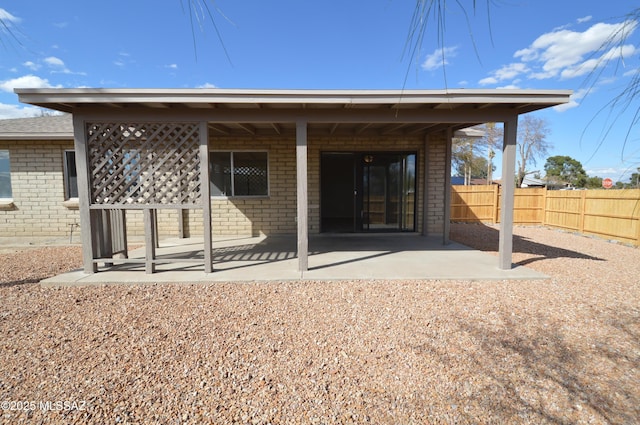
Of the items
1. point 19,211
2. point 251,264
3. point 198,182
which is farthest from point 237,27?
point 19,211

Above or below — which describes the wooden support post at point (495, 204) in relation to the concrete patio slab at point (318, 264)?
above

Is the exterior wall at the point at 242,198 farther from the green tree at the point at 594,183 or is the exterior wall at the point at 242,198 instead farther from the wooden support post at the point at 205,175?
the green tree at the point at 594,183

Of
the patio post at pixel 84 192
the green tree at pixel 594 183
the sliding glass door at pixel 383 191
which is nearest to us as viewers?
the patio post at pixel 84 192

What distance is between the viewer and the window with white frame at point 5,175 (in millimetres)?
8234

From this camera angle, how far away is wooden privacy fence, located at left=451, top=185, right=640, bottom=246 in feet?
27.5

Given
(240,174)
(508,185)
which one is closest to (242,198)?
(240,174)

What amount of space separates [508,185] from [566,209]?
26.0 ft

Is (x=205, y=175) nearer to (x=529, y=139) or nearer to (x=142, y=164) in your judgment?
(x=142, y=164)

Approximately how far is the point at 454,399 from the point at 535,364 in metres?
0.93

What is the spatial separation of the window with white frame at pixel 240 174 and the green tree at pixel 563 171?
48571 mm

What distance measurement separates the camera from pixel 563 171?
4484 centimetres

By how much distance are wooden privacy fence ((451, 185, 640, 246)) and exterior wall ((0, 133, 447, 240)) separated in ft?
14.0

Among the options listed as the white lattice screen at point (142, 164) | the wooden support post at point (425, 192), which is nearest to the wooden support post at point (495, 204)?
the wooden support post at point (425, 192)

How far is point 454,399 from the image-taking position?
2.10 metres
